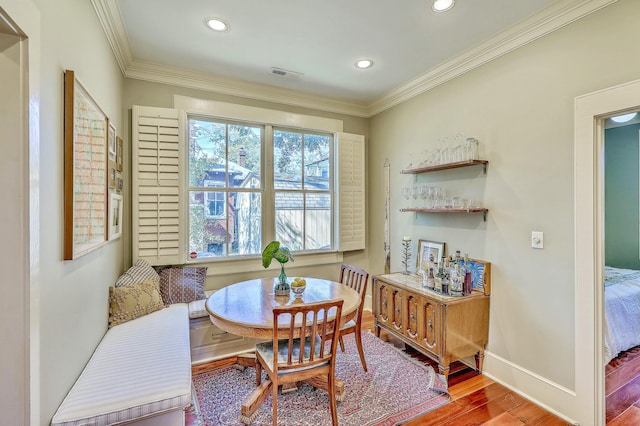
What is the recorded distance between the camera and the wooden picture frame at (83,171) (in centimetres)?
141

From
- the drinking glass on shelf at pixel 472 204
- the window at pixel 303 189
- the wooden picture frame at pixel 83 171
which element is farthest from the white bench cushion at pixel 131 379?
the drinking glass on shelf at pixel 472 204

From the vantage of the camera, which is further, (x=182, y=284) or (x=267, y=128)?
(x=267, y=128)

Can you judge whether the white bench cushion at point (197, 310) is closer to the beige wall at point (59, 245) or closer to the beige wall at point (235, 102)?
the beige wall at point (235, 102)

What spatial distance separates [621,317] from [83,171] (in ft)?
14.1

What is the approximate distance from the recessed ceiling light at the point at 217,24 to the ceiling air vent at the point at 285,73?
0.69 m

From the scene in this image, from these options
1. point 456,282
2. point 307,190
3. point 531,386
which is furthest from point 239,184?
point 531,386

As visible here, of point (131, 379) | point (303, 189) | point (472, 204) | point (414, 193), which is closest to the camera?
point (131, 379)

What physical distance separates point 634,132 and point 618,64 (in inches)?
120

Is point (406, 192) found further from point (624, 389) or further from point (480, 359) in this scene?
point (624, 389)

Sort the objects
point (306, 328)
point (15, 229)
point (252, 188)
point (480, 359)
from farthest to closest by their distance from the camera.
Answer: point (252, 188), point (480, 359), point (306, 328), point (15, 229)

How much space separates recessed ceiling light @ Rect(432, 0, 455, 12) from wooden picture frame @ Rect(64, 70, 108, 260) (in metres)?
2.20

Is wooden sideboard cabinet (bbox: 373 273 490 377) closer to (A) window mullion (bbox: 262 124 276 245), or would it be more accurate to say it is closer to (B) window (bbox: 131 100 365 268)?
(B) window (bbox: 131 100 365 268)

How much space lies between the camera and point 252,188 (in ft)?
10.9

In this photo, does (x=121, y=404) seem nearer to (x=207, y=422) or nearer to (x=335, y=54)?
(x=207, y=422)
